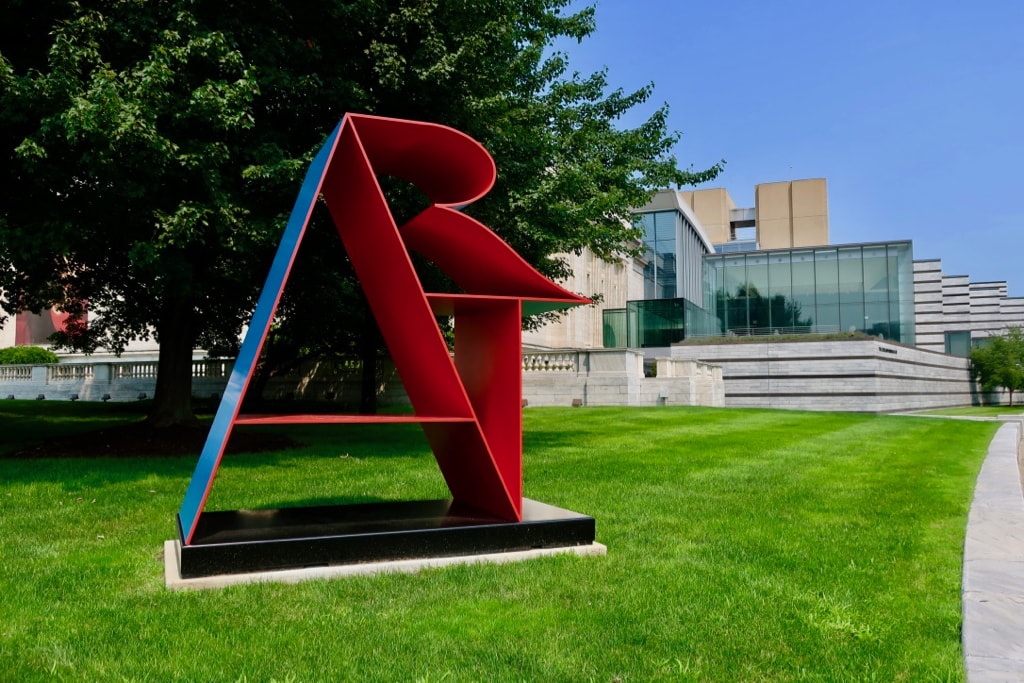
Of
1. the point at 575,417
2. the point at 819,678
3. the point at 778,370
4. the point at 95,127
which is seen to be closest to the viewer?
the point at 819,678

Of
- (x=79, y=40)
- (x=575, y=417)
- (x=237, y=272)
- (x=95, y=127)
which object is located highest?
(x=79, y=40)

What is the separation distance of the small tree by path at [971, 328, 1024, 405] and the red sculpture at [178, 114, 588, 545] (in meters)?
64.0

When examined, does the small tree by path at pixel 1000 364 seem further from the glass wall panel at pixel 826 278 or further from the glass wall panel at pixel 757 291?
A: the glass wall panel at pixel 757 291

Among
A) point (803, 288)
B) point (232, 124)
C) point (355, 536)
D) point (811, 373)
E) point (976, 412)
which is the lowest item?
point (976, 412)

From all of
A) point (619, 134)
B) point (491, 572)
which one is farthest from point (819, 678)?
point (619, 134)

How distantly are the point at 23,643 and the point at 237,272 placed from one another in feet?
31.5

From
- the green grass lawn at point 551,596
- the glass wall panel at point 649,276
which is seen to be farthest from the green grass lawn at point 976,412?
the green grass lawn at point 551,596

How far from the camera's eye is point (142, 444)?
44.1 ft

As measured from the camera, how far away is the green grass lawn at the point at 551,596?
3.66 m

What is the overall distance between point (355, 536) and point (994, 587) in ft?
13.8

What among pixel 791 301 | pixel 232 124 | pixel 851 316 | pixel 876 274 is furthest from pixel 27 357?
pixel 876 274

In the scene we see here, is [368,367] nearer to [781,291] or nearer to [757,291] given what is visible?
[757,291]

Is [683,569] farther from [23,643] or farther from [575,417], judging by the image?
[575,417]

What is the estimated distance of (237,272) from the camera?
1285 centimetres
